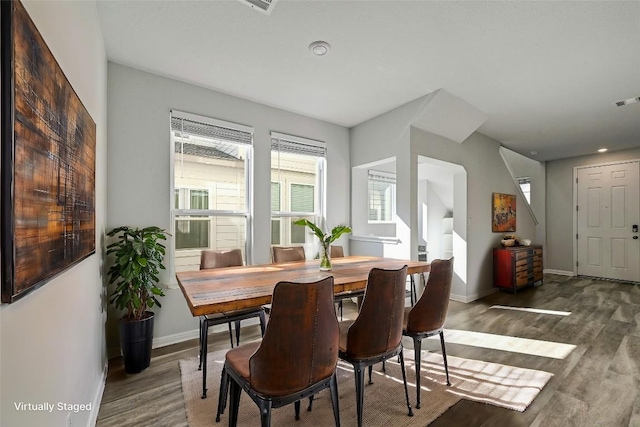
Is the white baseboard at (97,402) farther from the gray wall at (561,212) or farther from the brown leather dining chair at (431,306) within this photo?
the gray wall at (561,212)

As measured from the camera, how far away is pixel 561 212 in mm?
6711

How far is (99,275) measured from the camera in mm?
2279

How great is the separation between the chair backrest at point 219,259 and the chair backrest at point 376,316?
1.57 meters

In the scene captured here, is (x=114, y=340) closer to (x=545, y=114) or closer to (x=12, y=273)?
(x=12, y=273)

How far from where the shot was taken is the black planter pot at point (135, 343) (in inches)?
95.4

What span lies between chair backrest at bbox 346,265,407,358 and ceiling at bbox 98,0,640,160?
1884mm

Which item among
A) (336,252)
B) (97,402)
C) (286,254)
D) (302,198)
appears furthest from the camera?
(302,198)

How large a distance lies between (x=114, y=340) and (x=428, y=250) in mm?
5670

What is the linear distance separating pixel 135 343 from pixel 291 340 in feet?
6.10

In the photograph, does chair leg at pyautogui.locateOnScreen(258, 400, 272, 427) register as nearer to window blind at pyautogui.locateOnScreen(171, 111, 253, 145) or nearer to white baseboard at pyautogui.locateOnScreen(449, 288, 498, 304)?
window blind at pyautogui.locateOnScreen(171, 111, 253, 145)

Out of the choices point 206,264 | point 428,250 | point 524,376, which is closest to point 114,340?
point 206,264

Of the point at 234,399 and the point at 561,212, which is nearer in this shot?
the point at 234,399

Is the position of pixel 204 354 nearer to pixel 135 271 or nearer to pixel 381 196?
pixel 135 271

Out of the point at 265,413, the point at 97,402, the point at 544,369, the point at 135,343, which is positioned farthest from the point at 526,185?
the point at 97,402
